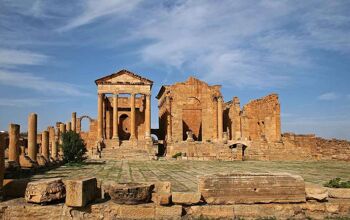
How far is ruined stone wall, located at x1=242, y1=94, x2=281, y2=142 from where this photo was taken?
130 feet

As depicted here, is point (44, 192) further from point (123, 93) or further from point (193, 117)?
point (193, 117)

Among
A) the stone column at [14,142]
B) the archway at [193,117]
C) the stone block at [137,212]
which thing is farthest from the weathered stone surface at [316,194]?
the archway at [193,117]

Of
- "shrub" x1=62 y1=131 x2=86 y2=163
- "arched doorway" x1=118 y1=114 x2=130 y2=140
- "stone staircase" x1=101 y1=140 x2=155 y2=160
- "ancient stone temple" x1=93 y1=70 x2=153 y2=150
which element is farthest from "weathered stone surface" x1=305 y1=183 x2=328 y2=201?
"arched doorway" x1=118 y1=114 x2=130 y2=140

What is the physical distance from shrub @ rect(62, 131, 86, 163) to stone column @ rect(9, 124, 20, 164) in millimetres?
8513

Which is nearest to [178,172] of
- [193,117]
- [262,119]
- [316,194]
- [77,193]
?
[316,194]

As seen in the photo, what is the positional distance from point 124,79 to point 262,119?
59.8ft

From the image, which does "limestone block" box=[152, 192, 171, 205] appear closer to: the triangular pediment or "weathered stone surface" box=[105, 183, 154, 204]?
"weathered stone surface" box=[105, 183, 154, 204]

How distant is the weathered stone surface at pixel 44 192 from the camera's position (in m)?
6.57

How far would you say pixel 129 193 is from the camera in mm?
6746

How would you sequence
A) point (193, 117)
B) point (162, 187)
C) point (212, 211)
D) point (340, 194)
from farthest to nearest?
point (193, 117)
point (340, 194)
point (162, 187)
point (212, 211)

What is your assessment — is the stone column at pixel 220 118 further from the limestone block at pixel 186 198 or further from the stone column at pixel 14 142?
the limestone block at pixel 186 198

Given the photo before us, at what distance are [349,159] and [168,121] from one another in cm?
2198

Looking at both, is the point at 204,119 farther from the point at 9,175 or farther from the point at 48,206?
the point at 48,206

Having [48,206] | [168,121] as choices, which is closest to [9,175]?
[48,206]
